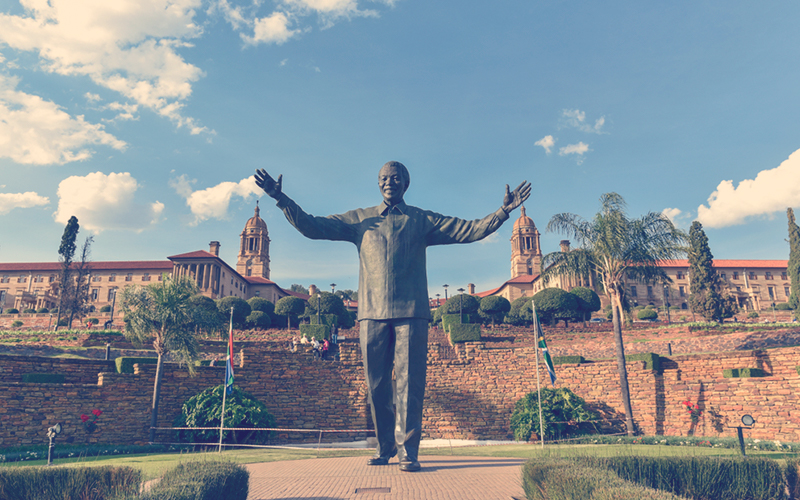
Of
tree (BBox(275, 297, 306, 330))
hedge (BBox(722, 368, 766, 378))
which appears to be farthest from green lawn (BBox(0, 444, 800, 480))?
tree (BBox(275, 297, 306, 330))

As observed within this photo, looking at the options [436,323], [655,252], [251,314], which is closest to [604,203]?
[655,252]

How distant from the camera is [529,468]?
4.47 metres

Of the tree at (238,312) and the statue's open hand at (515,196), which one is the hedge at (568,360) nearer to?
the statue's open hand at (515,196)

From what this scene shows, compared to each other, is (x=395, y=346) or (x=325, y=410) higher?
(x=395, y=346)

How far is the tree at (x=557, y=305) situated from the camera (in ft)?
127

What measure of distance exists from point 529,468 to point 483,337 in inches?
1131

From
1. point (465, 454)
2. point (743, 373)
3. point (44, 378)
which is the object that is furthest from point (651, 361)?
point (44, 378)

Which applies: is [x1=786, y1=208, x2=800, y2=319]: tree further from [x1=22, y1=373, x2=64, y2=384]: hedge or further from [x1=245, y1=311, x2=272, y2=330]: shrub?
[x1=22, y1=373, x2=64, y2=384]: hedge

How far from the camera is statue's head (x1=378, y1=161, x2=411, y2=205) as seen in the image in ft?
20.8

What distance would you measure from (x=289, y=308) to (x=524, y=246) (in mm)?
69261

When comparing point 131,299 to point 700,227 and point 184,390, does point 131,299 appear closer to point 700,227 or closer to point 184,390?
point 184,390

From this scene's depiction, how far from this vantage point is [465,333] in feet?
89.5

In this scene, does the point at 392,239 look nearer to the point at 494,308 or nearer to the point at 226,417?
the point at 226,417

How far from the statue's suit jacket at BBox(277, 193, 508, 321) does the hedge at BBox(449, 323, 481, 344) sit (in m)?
21.5
